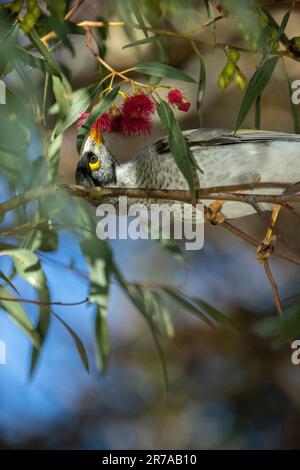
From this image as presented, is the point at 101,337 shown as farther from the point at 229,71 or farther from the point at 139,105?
the point at 229,71

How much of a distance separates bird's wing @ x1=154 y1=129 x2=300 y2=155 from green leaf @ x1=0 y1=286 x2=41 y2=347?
0.66m

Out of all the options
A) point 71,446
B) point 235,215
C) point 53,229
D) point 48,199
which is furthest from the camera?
A: point 71,446

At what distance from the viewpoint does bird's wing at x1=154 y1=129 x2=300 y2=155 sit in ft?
6.82

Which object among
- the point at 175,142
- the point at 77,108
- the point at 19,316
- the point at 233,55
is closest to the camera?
the point at 175,142

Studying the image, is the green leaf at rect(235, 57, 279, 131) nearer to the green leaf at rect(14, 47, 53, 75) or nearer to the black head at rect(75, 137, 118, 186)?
the green leaf at rect(14, 47, 53, 75)

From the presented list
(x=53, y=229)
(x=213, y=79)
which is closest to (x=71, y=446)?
(x=213, y=79)

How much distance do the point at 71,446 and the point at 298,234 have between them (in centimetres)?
157

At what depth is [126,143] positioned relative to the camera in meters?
3.47


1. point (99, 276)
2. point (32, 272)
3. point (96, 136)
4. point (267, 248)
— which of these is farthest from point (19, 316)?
point (267, 248)

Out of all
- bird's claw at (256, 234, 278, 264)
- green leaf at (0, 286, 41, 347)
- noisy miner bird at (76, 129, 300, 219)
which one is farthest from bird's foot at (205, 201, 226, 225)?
green leaf at (0, 286, 41, 347)

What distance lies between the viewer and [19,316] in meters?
1.75

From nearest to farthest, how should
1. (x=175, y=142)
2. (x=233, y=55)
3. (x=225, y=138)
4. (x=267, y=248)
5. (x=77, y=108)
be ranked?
(x=175, y=142), (x=77, y=108), (x=233, y=55), (x=267, y=248), (x=225, y=138)

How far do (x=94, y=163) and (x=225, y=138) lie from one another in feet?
1.26
